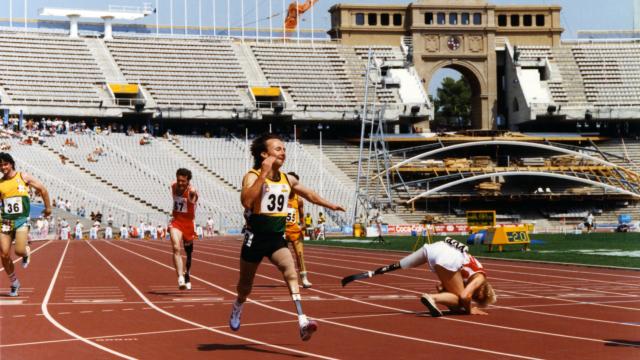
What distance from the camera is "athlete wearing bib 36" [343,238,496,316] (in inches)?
484

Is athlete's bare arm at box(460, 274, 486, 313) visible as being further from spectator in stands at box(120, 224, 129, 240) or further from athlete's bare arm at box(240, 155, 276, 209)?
spectator in stands at box(120, 224, 129, 240)

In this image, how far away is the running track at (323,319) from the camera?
9336 millimetres

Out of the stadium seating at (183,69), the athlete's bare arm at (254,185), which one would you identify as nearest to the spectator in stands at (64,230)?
the stadium seating at (183,69)

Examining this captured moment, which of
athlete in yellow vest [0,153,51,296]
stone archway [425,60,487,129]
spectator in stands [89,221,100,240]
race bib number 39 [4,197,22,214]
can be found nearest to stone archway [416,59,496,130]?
stone archway [425,60,487,129]

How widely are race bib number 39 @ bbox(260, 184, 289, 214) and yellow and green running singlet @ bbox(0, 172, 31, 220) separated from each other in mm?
6180

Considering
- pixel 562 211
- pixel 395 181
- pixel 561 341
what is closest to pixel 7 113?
pixel 395 181

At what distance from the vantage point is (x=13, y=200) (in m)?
14.8

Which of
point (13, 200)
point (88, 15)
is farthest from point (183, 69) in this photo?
point (13, 200)

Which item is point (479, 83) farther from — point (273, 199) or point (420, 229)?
point (273, 199)

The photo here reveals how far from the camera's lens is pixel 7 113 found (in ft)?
210

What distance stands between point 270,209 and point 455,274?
3.47 m

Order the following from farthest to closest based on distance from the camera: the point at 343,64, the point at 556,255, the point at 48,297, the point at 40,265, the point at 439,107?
the point at 439,107 → the point at 343,64 → the point at 556,255 → the point at 40,265 → the point at 48,297

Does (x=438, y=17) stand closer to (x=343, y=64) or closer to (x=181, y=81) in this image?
(x=343, y=64)

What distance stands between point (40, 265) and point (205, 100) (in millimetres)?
46984
